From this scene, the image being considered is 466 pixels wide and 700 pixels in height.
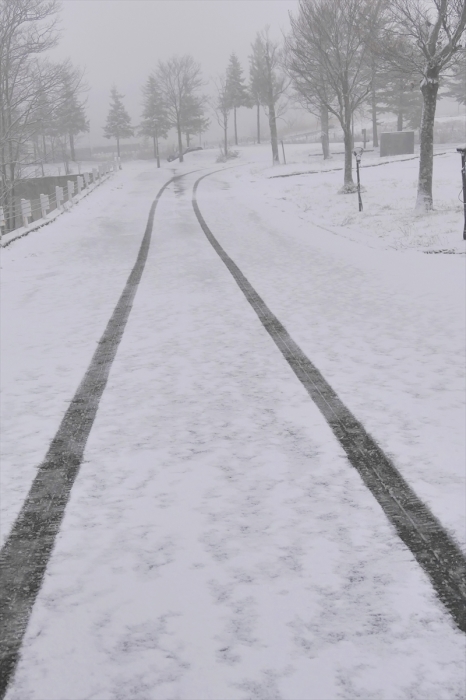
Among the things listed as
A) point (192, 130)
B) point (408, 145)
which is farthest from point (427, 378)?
point (192, 130)

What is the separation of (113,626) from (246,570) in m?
0.58

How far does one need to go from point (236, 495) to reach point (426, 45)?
14.7 meters

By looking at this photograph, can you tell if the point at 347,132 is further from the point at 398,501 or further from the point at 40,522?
the point at 40,522

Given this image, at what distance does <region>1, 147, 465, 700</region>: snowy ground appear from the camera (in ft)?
6.65

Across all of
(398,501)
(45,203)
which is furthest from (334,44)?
(398,501)

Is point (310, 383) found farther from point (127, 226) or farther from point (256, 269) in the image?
point (127, 226)

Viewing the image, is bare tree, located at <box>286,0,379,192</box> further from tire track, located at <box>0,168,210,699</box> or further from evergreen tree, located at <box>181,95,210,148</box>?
evergreen tree, located at <box>181,95,210,148</box>

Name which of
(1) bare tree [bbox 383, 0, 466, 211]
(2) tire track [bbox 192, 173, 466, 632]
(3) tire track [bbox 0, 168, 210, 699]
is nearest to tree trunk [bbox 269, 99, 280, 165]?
(1) bare tree [bbox 383, 0, 466, 211]

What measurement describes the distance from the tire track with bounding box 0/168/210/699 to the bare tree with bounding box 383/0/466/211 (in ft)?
42.3

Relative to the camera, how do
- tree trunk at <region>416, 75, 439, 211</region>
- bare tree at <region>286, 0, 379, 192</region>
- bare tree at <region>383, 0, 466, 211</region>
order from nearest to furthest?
1. bare tree at <region>383, 0, 466, 211</region>
2. tree trunk at <region>416, 75, 439, 211</region>
3. bare tree at <region>286, 0, 379, 192</region>

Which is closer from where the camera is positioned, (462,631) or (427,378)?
(462,631)

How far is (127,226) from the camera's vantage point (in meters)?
16.4

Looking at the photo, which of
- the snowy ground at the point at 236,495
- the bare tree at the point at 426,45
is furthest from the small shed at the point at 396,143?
the snowy ground at the point at 236,495

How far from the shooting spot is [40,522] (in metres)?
2.89
